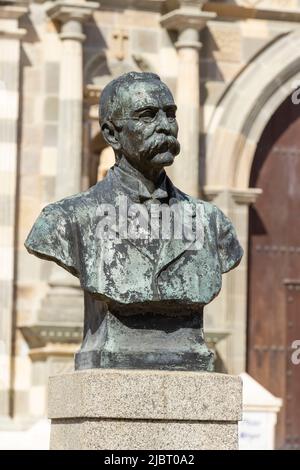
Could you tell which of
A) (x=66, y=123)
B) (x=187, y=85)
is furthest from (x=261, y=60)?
(x=66, y=123)

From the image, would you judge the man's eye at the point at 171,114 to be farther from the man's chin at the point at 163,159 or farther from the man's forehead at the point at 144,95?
the man's chin at the point at 163,159

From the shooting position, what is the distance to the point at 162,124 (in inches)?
349

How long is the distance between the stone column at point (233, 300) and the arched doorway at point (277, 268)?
0.31 metres

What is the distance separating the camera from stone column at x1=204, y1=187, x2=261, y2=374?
61.9 ft

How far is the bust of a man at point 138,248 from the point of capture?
8.74 metres

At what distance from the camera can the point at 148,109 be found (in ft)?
29.2

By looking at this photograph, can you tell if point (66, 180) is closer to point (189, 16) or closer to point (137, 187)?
point (189, 16)

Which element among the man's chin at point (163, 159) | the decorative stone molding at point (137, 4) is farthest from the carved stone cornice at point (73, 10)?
the man's chin at point (163, 159)

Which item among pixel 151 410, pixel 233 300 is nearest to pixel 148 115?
pixel 151 410

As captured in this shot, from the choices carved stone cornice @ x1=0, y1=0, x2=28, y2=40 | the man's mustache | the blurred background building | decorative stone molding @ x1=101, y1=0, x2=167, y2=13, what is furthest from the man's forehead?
decorative stone molding @ x1=101, y1=0, x2=167, y2=13

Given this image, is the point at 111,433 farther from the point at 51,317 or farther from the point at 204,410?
the point at 51,317

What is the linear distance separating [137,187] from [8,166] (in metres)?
9.40

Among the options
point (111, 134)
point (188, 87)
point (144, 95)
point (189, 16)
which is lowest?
point (111, 134)

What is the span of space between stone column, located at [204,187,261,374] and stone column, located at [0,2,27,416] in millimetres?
2135
